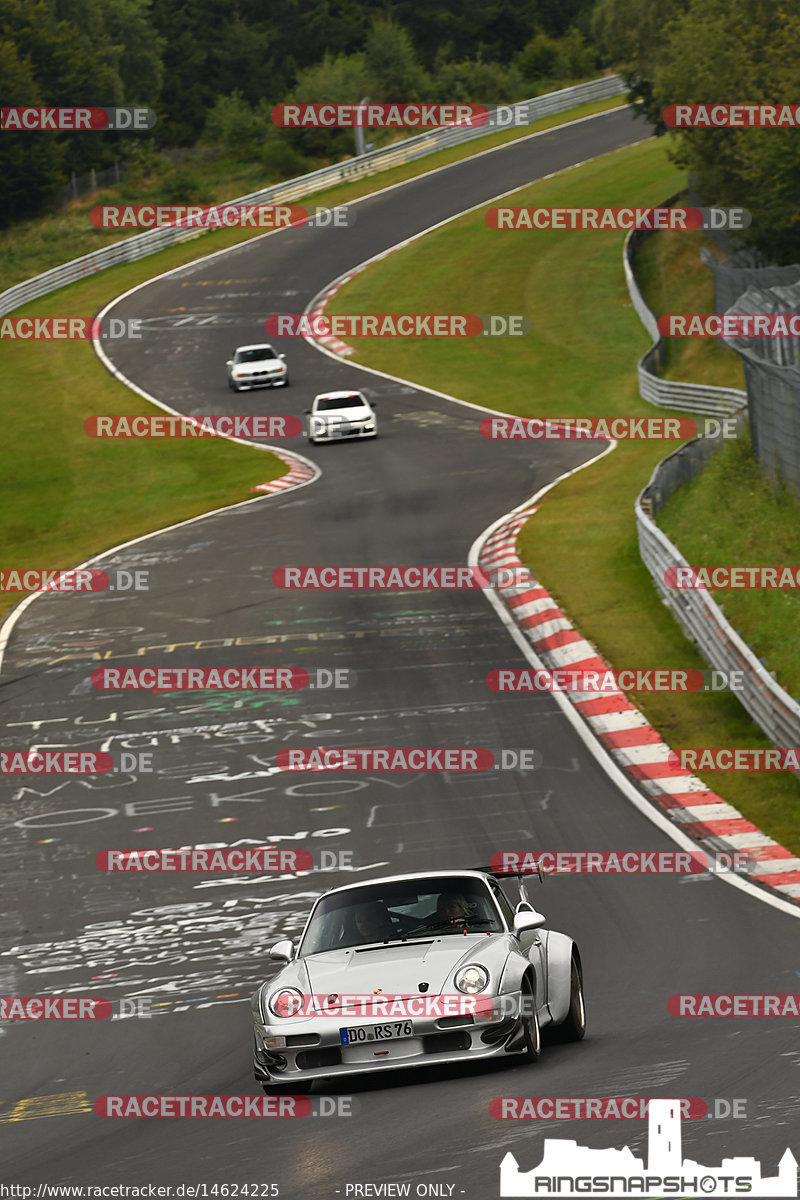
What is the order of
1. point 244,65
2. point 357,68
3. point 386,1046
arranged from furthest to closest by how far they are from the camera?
1. point 244,65
2. point 357,68
3. point 386,1046

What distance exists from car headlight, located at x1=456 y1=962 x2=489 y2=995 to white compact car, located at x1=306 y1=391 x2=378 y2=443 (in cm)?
3260

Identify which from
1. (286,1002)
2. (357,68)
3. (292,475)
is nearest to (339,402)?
(292,475)

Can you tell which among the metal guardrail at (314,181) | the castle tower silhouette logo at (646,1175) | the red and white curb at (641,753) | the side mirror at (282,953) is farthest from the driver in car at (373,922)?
the metal guardrail at (314,181)

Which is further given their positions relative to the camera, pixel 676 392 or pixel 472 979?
pixel 676 392

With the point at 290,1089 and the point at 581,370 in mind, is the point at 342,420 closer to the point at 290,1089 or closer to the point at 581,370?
the point at 581,370

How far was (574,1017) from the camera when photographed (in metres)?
9.87

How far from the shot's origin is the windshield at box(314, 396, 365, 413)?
41.4 meters

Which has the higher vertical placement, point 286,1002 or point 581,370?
point 286,1002

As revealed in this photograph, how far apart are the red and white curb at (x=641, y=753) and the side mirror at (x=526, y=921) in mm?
4194

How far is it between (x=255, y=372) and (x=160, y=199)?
1290 inches

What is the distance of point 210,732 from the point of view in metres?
20.3

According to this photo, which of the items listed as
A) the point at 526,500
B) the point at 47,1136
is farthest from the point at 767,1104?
the point at 526,500

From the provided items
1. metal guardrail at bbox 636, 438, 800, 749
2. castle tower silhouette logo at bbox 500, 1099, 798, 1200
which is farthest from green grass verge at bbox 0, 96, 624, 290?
castle tower silhouette logo at bbox 500, 1099, 798, 1200

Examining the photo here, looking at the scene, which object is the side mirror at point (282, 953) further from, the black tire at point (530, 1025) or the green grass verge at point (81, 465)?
the green grass verge at point (81, 465)
